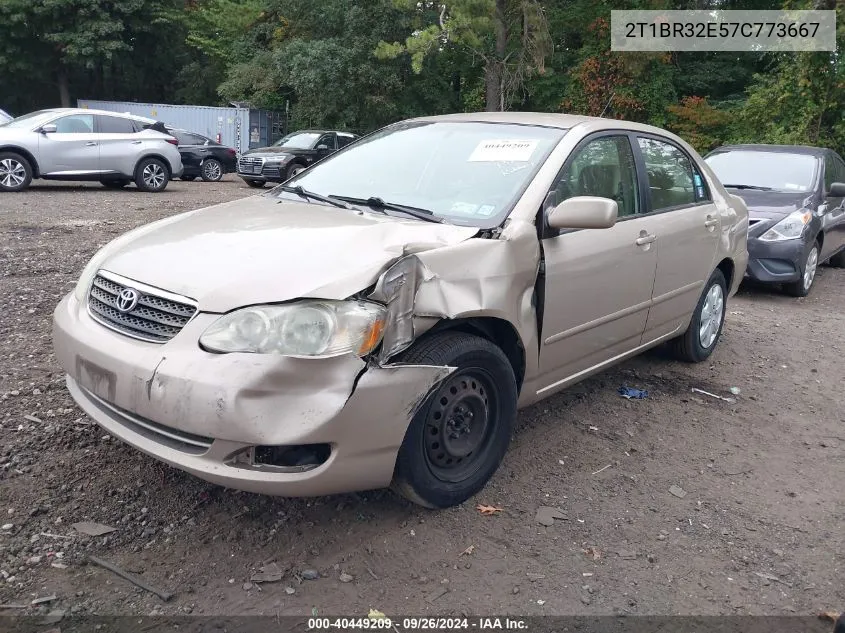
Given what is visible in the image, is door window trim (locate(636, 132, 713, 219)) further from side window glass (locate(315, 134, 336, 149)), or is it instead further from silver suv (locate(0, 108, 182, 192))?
side window glass (locate(315, 134, 336, 149))

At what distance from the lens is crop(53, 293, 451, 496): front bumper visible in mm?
2422

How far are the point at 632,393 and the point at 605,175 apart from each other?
145 cm

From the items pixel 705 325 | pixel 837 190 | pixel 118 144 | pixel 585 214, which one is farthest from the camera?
pixel 118 144

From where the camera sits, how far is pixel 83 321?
2924 millimetres

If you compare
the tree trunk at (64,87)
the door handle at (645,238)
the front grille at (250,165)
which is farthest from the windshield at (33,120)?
the tree trunk at (64,87)

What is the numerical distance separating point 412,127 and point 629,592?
2777mm

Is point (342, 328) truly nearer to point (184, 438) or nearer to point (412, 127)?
point (184, 438)

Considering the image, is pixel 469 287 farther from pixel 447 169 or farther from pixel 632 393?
pixel 632 393

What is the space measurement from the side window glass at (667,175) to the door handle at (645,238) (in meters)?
0.24

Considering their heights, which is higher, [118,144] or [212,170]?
[118,144]

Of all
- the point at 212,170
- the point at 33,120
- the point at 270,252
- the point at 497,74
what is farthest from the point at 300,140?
the point at 270,252

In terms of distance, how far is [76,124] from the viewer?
42.6ft

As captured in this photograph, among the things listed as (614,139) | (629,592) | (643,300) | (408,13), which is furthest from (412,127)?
(408,13)

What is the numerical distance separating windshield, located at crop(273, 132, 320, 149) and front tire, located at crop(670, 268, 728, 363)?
14.6m
